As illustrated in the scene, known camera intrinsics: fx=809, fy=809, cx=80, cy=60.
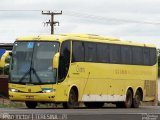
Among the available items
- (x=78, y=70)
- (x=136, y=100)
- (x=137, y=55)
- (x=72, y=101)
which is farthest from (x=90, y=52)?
(x=136, y=100)

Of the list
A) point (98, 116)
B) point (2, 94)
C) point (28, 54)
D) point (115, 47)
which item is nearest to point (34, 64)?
point (28, 54)

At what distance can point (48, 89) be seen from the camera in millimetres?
34000

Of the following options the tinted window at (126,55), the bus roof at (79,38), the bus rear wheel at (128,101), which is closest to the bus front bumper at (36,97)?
the bus roof at (79,38)

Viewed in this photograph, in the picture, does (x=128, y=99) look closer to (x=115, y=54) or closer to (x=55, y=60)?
(x=115, y=54)

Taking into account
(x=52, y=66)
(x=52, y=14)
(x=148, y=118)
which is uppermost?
(x=52, y=14)

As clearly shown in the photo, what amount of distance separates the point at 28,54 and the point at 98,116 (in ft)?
30.8

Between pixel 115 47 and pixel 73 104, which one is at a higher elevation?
pixel 115 47

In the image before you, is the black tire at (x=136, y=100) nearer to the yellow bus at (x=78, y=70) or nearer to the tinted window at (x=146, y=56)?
the yellow bus at (x=78, y=70)

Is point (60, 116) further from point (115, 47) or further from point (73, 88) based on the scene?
point (115, 47)

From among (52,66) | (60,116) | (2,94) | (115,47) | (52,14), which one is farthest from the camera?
(52,14)

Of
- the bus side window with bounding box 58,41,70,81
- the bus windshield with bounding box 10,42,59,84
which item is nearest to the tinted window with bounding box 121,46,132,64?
the bus side window with bounding box 58,41,70,81

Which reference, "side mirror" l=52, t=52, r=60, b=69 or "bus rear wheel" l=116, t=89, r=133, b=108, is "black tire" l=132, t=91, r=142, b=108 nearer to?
"bus rear wheel" l=116, t=89, r=133, b=108

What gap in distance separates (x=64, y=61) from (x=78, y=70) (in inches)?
54.5

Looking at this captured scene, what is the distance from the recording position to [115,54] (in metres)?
38.8
